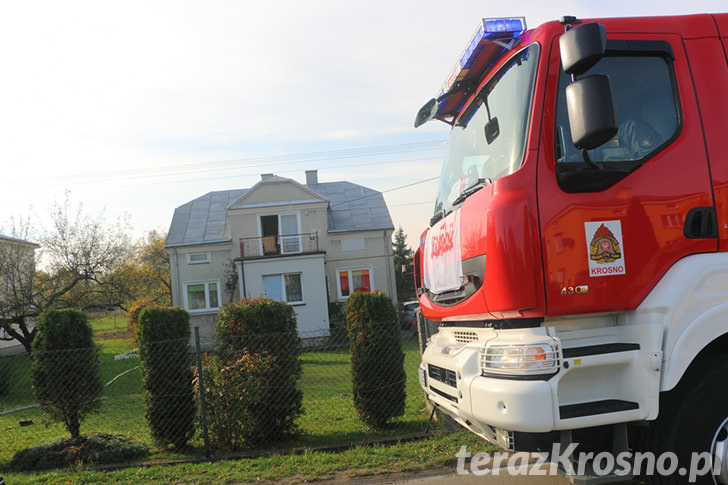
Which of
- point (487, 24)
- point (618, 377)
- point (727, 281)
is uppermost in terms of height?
point (487, 24)

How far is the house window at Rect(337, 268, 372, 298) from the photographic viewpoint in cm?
2836

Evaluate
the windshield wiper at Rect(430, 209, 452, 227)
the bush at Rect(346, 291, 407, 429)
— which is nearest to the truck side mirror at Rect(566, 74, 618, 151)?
the windshield wiper at Rect(430, 209, 452, 227)

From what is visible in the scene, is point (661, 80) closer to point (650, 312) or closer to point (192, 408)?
point (650, 312)

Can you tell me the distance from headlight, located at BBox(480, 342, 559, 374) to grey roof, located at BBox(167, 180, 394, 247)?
2518cm

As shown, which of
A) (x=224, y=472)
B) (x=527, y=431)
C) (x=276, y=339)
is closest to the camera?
(x=527, y=431)

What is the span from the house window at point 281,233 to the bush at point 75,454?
20475 millimetres

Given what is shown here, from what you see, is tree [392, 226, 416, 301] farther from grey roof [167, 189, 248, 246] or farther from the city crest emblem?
the city crest emblem

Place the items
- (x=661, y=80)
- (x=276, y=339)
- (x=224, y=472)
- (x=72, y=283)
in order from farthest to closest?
(x=72, y=283) → (x=276, y=339) → (x=224, y=472) → (x=661, y=80)

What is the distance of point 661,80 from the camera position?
353 cm

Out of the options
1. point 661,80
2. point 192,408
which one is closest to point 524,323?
point 661,80

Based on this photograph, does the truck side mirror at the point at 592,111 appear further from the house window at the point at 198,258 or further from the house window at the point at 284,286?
the house window at the point at 198,258

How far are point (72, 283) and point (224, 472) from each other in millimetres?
18348

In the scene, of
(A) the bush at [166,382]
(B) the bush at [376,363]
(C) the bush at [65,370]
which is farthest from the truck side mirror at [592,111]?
(C) the bush at [65,370]

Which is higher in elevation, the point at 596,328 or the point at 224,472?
the point at 596,328
